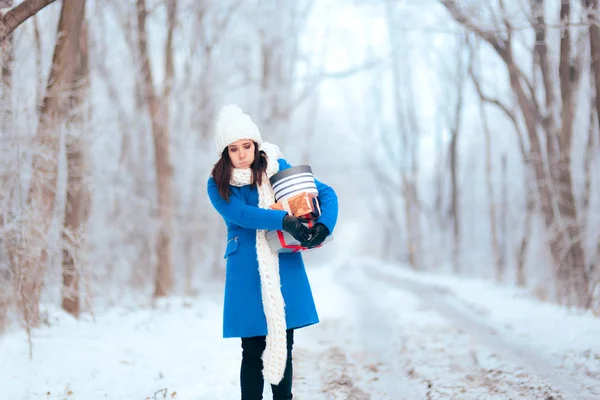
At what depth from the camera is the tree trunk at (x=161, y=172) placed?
1055 cm

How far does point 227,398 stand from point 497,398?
1780mm

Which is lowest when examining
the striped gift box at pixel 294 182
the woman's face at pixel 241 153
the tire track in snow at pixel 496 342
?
the tire track in snow at pixel 496 342

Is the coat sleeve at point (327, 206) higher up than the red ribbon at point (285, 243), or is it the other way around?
the coat sleeve at point (327, 206)

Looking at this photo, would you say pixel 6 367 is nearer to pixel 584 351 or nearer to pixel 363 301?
pixel 584 351

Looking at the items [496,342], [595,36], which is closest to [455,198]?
[595,36]

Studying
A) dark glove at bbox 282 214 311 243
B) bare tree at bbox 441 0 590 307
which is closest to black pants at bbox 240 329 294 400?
dark glove at bbox 282 214 311 243

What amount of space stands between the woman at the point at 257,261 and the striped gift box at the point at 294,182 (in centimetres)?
9

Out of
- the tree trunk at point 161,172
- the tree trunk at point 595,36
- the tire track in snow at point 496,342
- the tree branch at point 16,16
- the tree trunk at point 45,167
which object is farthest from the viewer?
the tree trunk at point 161,172

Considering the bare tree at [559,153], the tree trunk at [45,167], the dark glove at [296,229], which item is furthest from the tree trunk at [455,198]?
the dark glove at [296,229]

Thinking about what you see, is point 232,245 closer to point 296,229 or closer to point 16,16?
point 296,229

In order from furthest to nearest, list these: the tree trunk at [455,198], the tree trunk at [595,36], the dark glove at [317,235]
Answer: the tree trunk at [455,198], the tree trunk at [595,36], the dark glove at [317,235]

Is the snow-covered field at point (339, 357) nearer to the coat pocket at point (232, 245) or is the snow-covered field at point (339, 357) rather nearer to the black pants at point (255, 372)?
the black pants at point (255, 372)

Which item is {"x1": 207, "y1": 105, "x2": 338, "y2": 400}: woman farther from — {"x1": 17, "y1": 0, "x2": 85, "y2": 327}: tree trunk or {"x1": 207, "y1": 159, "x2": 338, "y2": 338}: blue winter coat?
{"x1": 17, "y1": 0, "x2": 85, "y2": 327}: tree trunk

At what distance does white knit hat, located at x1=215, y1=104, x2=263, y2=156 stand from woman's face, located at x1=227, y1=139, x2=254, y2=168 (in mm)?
36
